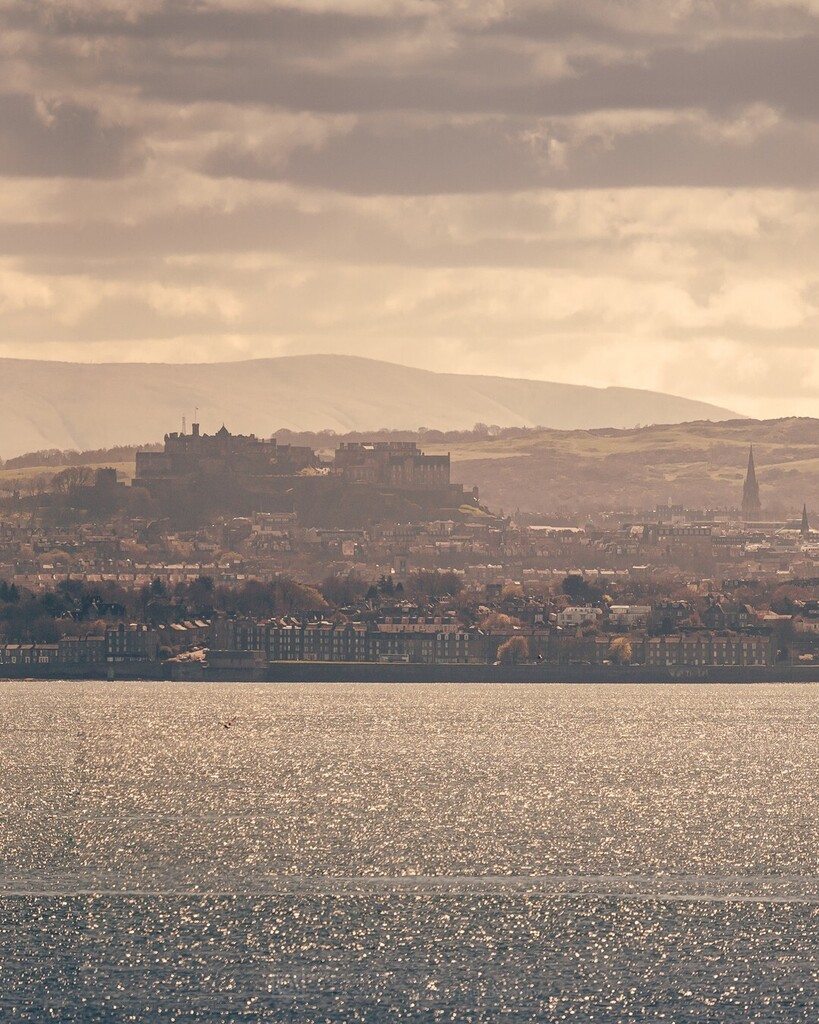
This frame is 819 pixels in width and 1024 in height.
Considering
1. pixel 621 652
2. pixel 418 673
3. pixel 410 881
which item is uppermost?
pixel 621 652

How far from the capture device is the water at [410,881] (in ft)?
132

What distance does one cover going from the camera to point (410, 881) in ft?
171

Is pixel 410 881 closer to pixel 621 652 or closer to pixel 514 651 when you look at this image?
pixel 514 651

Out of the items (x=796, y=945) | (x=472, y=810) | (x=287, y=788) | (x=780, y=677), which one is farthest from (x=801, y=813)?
(x=780, y=677)

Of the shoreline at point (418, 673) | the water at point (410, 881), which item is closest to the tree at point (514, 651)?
the shoreline at point (418, 673)

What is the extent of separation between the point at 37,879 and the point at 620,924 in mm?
13140

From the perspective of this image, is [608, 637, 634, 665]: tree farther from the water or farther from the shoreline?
the water

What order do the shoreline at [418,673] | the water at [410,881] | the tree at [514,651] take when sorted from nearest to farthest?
the water at [410,881] < the shoreline at [418,673] < the tree at [514,651]

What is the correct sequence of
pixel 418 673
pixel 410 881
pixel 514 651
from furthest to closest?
pixel 514 651 < pixel 418 673 < pixel 410 881

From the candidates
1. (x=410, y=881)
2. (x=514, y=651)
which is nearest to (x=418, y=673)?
(x=514, y=651)

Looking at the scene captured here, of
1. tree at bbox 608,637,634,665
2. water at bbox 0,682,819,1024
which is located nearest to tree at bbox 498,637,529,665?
tree at bbox 608,637,634,665

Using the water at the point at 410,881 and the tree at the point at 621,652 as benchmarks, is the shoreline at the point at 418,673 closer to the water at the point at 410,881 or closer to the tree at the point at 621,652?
the tree at the point at 621,652

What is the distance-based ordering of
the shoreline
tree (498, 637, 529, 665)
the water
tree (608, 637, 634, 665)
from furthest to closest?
tree (498, 637, 529, 665)
tree (608, 637, 634, 665)
the shoreline
the water

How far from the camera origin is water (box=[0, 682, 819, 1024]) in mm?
40219
